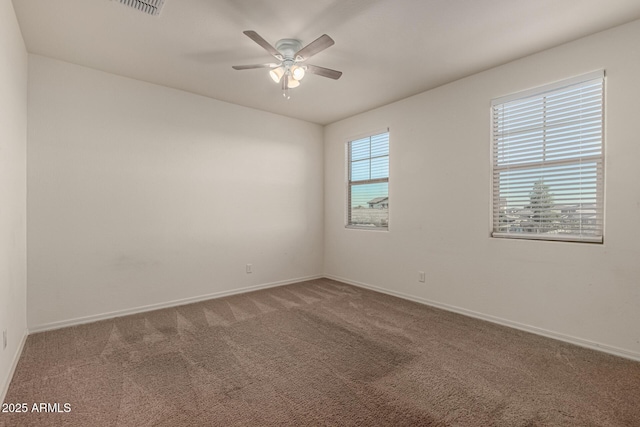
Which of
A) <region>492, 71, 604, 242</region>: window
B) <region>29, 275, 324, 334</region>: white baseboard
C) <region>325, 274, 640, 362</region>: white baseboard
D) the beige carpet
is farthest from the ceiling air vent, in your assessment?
<region>325, 274, 640, 362</region>: white baseboard

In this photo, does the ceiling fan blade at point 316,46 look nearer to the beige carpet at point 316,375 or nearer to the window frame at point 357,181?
the window frame at point 357,181

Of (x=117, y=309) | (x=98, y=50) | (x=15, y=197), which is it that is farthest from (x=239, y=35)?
(x=117, y=309)

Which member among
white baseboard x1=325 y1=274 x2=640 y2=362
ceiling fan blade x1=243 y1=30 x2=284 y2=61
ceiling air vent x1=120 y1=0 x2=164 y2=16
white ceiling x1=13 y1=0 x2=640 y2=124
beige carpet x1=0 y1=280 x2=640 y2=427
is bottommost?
beige carpet x1=0 y1=280 x2=640 y2=427

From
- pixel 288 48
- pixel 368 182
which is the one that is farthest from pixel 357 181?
pixel 288 48

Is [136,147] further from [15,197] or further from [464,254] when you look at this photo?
[464,254]

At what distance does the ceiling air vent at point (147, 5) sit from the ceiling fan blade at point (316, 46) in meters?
1.06

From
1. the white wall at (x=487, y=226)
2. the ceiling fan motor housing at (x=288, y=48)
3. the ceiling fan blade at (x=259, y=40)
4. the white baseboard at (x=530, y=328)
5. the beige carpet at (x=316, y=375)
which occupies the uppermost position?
the ceiling fan motor housing at (x=288, y=48)

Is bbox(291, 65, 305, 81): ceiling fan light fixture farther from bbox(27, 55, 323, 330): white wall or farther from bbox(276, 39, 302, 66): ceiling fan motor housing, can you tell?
bbox(27, 55, 323, 330): white wall

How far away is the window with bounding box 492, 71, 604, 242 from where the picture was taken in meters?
2.65

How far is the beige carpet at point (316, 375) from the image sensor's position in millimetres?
1776

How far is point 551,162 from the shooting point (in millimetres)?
2854

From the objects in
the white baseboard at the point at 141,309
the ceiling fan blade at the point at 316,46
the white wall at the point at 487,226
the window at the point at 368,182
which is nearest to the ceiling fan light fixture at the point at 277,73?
the ceiling fan blade at the point at 316,46

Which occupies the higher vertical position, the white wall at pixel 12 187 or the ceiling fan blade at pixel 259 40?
the ceiling fan blade at pixel 259 40

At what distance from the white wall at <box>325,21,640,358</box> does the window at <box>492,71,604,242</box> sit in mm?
90
